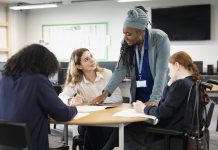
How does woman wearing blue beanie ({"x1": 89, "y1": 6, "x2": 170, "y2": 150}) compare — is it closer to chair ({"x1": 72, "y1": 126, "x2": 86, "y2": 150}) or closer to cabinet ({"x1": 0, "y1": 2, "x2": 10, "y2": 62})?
chair ({"x1": 72, "y1": 126, "x2": 86, "y2": 150})

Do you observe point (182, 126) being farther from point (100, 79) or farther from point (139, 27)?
point (100, 79)

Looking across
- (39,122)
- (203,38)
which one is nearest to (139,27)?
(39,122)

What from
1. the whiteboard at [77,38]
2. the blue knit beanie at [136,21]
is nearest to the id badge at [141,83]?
the blue knit beanie at [136,21]

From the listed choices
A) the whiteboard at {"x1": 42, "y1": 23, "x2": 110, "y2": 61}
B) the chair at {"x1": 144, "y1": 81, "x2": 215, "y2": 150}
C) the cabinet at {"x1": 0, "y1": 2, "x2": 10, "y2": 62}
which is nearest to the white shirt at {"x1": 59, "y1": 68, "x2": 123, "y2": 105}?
the chair at {"x1": 144, "y1": 81, "x2": 215, "y2": 150}

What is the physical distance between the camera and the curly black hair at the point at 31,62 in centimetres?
191

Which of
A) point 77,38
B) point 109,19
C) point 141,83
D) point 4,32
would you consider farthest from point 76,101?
point 4,32

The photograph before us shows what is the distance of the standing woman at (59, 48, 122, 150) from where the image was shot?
2938 millimetres

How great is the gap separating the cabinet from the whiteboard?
103 cm

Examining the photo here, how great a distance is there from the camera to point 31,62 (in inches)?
75.5

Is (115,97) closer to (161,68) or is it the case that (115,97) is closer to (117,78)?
(117,78)

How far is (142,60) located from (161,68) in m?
0.19

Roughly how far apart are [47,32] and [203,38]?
4.50 m

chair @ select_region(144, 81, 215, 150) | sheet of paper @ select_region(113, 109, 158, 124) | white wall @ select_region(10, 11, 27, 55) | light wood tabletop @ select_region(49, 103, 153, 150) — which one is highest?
white wall @ select_region(10, 11, 27, 55)

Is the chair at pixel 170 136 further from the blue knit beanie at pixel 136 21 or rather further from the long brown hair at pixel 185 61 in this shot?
the blue knit beanie at pixel 136 21
